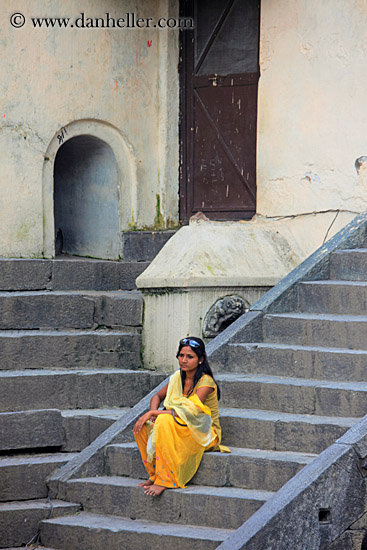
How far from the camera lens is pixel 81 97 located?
9.45 metres

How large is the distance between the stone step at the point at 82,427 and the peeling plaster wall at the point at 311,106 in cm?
295

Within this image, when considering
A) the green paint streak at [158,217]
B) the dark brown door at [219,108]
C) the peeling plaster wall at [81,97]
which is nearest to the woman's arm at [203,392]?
the peeling plaster wall at [81,97]

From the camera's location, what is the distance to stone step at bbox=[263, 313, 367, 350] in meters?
6.73

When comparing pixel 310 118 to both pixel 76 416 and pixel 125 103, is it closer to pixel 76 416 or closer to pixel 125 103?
pixel 125 103

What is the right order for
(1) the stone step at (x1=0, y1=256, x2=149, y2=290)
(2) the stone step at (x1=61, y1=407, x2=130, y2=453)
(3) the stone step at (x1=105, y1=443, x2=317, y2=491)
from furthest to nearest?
(1) the stone step at (x1=0, y1=256, x2=149, y2=290), (2) the stone step at (x1=61, y1=407, x2=130, y2=453), (3) the stone step at (x1=105, y1=443, x2=317, y2=491)

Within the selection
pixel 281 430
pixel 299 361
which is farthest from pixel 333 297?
pixel 281 430

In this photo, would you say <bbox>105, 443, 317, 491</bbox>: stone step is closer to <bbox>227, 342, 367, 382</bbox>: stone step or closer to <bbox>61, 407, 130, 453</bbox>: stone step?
<bbox>227, 342, 367, 382</bbox>: stone step

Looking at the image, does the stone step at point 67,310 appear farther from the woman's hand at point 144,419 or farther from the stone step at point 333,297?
the woman's hand at point 144,419

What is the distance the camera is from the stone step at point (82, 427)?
742cm

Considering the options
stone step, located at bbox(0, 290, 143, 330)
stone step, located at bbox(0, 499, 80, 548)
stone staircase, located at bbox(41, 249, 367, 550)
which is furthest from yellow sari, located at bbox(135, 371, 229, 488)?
stone step, located at bbox(0, 290, 143, 330)

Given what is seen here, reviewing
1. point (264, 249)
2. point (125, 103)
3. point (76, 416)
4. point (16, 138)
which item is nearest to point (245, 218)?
point (264, 249)

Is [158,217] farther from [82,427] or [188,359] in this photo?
[188,359]

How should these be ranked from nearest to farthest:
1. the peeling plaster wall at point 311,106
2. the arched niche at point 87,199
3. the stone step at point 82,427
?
the stone step at point 82,427
the peeling plaster wall at point 311,106
the arched niche at point 87,199

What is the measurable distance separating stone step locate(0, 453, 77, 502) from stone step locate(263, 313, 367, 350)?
2.03m
